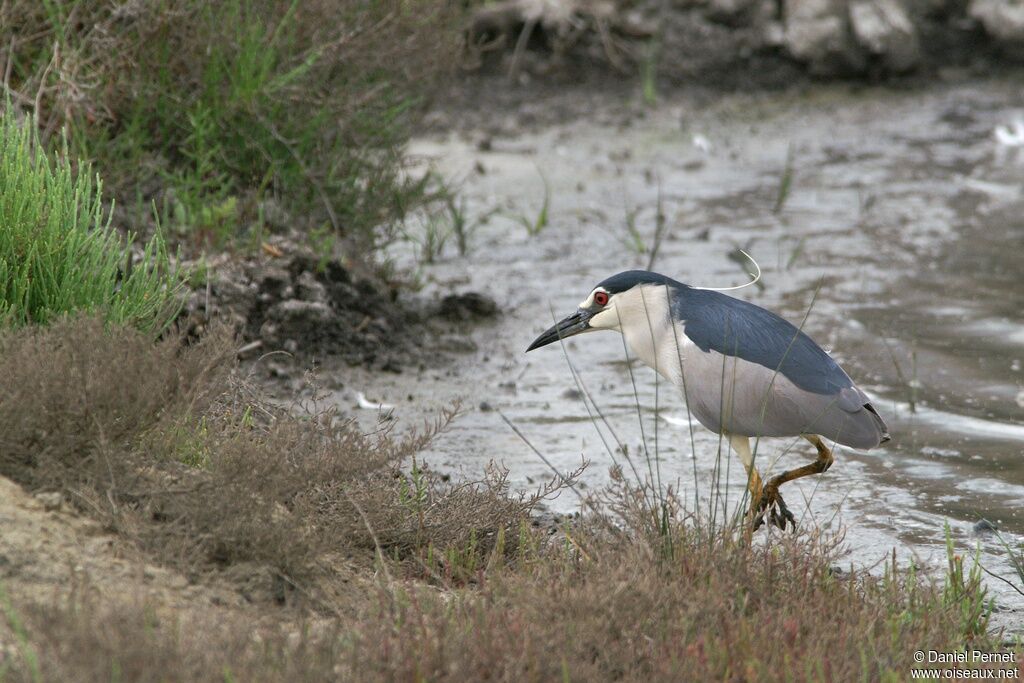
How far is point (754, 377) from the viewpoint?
15.4ft

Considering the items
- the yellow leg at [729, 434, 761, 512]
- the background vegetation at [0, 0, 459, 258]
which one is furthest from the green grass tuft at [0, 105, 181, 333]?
the yellow leg at [729, 434, 761, 512]

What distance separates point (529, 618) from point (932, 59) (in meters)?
11.0

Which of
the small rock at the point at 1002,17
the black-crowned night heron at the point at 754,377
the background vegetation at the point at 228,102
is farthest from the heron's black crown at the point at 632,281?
the small rock at the point at 1002,17

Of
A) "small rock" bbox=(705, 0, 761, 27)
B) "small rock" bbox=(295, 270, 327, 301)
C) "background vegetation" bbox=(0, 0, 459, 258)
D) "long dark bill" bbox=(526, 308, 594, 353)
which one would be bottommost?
"small rock" bbox=(295, 270, 327, 301)

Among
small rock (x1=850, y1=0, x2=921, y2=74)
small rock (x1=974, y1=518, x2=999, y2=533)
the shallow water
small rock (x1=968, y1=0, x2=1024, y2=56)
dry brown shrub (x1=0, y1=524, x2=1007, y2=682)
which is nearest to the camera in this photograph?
dry brown shrub (x1=0, y1=524, x2=1007, y2=682)

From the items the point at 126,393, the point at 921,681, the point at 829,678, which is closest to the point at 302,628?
the point at 126,393

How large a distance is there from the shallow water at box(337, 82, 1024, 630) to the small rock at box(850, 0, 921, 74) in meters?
0.38

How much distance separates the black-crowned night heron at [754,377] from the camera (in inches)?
181

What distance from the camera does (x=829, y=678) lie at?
331 cm

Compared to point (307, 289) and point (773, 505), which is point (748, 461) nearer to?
point (773, 505)

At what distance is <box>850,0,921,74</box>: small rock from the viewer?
486 inches

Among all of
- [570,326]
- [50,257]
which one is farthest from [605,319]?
[50,257]

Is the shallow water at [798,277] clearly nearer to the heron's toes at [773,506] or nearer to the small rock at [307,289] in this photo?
the heron's toes at [773,506]

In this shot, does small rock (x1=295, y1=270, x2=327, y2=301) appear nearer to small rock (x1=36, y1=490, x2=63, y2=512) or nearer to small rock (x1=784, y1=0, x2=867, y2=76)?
small rock (x1=36, y1=490, x2=63, y2=512)
